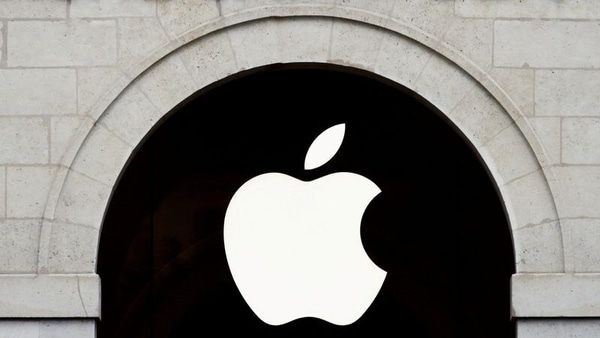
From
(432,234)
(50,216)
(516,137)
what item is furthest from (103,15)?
(432,234)

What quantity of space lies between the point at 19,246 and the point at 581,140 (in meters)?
5.74

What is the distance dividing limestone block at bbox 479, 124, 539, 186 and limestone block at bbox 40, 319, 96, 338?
432cm

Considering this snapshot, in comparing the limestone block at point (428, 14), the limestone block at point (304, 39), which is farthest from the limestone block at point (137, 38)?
the limestone block at point (428, 14)

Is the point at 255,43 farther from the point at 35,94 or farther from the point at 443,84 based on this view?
the point at 35,94

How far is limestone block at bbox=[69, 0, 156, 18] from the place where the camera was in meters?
14.3

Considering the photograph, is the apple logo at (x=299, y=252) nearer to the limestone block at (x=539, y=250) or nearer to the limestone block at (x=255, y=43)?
the limestone block at (x=255, y=43)

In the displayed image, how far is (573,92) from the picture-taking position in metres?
14.3

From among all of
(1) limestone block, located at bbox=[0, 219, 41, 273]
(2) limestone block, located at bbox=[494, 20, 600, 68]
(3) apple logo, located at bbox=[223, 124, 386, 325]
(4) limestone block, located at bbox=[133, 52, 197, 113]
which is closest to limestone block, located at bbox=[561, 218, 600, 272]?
(2) limestone block, located at bbox=[494, 20, 600, 68]

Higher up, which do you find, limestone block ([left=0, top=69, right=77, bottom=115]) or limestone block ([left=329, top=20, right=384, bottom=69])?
limestone block ([left=329, top=20, right=384, bottom=69])

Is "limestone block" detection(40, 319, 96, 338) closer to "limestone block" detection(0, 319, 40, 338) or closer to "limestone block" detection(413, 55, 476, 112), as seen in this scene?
"limestone block" detection(0, 319, 40, 338)

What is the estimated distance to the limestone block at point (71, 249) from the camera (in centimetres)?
1405

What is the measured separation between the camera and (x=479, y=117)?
14203mm

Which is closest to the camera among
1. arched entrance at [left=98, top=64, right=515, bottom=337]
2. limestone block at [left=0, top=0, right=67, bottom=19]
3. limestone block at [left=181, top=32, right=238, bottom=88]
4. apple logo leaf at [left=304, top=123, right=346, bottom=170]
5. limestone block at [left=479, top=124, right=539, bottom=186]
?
limestone block at [left=479, top=124, right=539, bottom=186]

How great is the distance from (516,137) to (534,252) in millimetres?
1169
